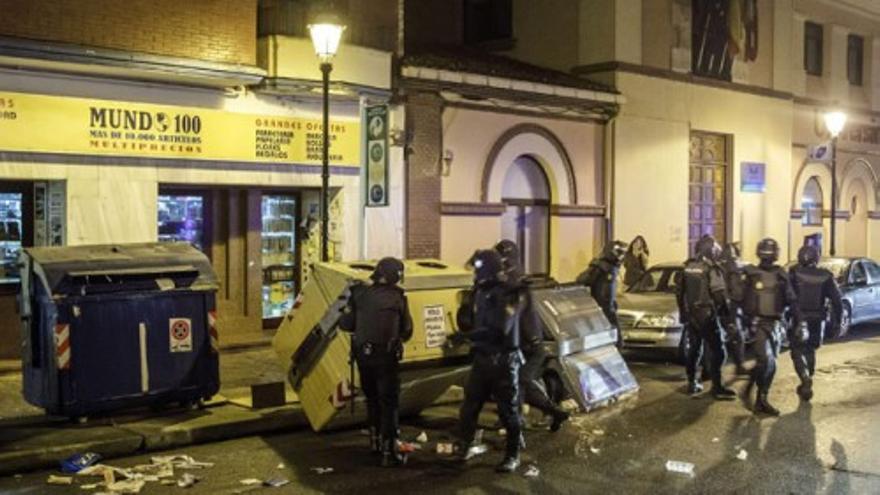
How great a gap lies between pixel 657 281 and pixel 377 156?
4896 mm

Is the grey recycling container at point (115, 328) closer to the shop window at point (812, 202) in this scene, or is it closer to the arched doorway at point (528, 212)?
the arched doorway at point (528, 212)

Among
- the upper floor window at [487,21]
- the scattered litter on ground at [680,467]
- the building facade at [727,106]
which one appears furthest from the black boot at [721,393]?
the upper floor window at [487,21]

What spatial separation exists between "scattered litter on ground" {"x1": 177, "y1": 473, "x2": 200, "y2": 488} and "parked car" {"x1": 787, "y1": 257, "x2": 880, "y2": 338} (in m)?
13.2

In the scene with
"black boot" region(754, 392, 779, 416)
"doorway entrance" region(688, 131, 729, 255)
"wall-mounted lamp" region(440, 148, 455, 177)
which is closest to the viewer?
"black boot" region(754, 392, 779, 416)

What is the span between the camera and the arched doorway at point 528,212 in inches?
765

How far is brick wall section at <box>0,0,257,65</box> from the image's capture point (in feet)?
40.6

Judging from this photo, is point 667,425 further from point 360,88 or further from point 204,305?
point 360,88

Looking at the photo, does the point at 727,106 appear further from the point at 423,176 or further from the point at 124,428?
the point at 124,428

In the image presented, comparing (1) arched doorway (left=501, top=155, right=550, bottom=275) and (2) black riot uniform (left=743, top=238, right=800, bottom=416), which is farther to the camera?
(1) arched doorway (left=501, top=155, right=550, bottom=275)

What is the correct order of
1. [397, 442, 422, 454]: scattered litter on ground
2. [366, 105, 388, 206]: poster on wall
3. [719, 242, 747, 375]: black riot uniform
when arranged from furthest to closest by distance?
[366, 105, 388, 206]: poster on wall
[719, 242, 747, 375]: black riot uniform
[397, 442, 422, 454]: scattered litter on ground

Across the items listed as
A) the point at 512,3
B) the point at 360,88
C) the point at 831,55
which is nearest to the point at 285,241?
the point at 360,88

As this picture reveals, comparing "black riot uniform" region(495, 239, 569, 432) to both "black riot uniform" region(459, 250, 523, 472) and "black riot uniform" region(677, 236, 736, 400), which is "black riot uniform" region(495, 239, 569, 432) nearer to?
"black riot uniform" region(459, 250, 523, 472)

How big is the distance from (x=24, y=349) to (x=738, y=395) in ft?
26.2

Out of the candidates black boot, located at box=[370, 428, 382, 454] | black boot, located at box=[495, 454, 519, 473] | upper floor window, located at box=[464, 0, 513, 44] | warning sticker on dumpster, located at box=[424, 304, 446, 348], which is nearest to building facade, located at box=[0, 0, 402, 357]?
warning sticker on dumpster, located at box=[424, 304, 446, 348]
